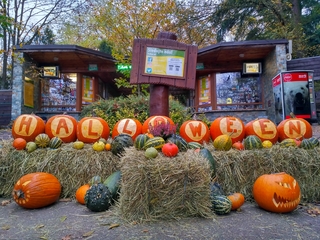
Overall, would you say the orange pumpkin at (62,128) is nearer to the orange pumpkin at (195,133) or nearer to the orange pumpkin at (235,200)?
the orange pumpkin at (195,133)

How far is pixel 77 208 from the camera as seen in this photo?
2.73 metres

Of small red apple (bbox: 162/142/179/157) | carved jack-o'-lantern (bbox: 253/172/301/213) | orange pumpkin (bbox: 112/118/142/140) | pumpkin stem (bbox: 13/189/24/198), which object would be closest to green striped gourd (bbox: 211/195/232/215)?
carved jack-o'-lantern (bbox: 253/172/301/213)

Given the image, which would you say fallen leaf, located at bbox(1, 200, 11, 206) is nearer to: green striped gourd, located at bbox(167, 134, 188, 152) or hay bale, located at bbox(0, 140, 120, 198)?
hay bale, located at bbox(0, 140, 120, 198)

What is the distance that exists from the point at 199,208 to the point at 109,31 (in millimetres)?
10493

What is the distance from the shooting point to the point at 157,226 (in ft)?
7.04

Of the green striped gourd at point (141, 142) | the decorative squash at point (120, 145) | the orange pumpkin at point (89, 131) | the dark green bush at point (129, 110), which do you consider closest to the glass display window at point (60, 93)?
the dark green bush at point (129, 110)

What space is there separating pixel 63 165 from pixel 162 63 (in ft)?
8.18

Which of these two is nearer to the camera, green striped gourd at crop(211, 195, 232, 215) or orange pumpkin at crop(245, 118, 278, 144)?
green striped gourd at crop(211, 195, 232, 215)

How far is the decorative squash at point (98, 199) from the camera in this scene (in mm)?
2541

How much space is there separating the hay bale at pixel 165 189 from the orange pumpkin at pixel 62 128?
69.2 inches

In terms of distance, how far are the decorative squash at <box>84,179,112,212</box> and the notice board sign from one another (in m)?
2.40

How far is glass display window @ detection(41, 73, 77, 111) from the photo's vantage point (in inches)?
493

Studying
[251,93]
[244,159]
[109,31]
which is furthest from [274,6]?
[244,159]

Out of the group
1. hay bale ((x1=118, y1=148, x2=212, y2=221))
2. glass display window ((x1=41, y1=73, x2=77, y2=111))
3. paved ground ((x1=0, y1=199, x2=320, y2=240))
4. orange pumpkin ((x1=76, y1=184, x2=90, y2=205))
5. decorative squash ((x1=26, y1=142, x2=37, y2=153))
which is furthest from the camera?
glass display window ((x1=41, y1=73, x2=77, y2=111))
